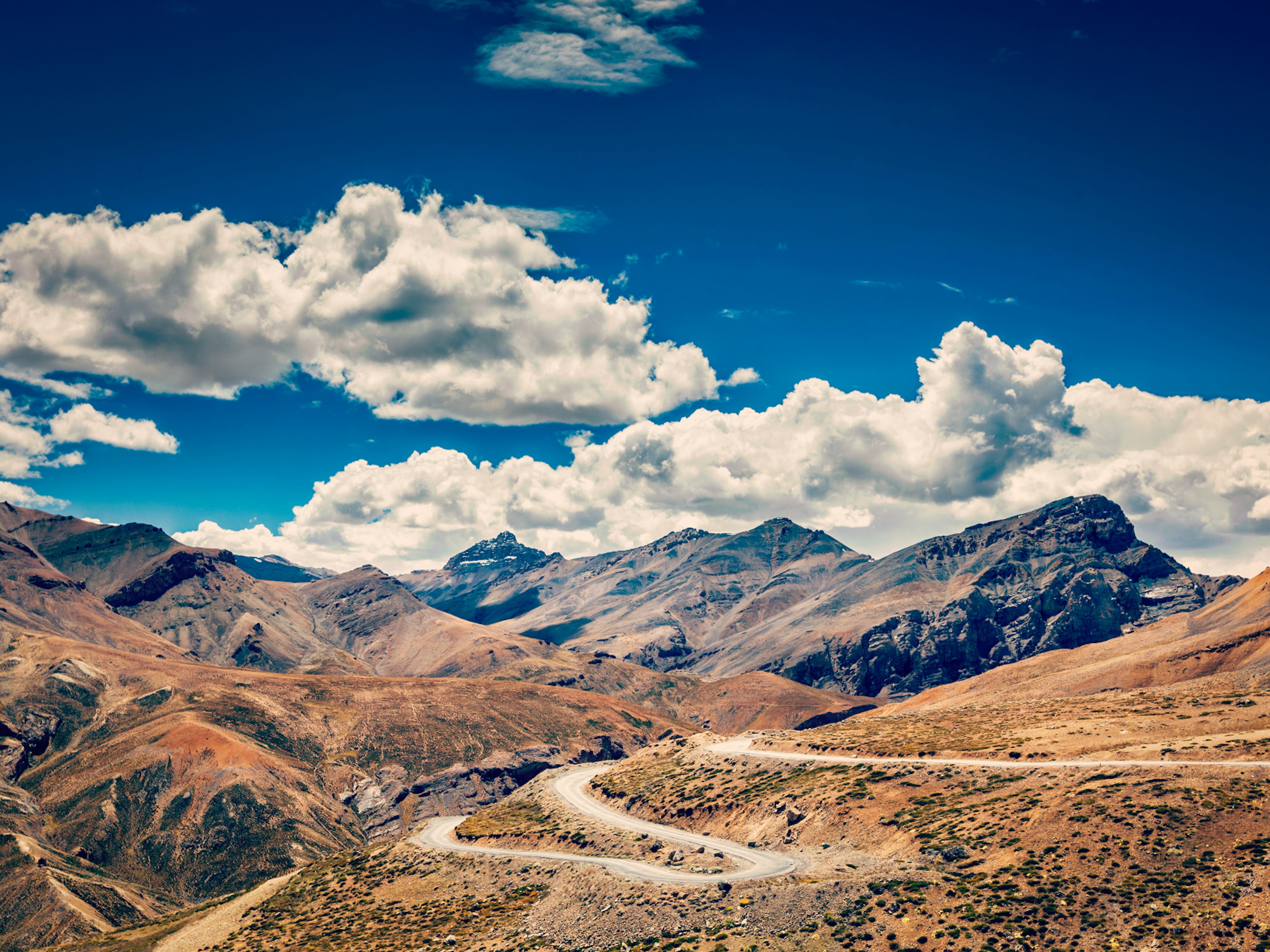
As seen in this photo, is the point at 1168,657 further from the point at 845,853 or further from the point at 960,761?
the point at 845,853

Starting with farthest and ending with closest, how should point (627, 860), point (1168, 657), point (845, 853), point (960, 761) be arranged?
point (1168, 657) → point (960, 761) → point (627, 860) → point (845, 853)

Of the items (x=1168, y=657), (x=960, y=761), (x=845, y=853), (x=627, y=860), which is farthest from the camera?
(x=1168, y=657)

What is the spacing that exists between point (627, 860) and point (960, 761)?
35.5 m

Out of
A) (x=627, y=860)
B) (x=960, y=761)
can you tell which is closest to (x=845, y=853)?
(x=627, y=860)

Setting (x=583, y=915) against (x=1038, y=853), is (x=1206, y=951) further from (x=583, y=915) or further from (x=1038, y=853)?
(x=583, y=915)

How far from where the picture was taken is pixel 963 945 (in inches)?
1827

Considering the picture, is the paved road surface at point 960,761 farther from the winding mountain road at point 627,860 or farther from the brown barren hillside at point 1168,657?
the brown barren hillside at point 1168,657

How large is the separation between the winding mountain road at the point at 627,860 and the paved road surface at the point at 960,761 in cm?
1940

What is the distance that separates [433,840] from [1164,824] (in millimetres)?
80376

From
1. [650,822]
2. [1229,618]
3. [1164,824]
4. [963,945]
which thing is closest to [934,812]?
[1164,824]

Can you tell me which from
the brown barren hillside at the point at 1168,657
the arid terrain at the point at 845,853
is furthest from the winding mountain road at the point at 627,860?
the brown barren hillside at the point at 1168,657

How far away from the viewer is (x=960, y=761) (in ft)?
271

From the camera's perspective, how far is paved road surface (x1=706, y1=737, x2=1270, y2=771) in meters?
65.1

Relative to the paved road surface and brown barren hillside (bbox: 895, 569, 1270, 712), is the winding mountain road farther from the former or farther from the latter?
brown barren hillside (bbox: 895, 569, 1270, 712)
